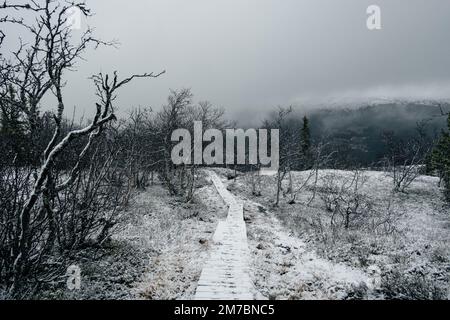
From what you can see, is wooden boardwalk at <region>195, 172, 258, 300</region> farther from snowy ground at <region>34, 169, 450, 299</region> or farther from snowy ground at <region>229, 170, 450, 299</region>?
snowy ground at <region>229, 170, 450, 299</region>

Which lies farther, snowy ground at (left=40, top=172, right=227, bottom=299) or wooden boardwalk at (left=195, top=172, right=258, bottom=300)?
snowy ground at (left=40, top=172, right=227, bottom=299)

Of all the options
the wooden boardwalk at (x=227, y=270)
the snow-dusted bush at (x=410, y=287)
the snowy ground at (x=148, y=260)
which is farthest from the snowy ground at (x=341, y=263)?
the snowy ground at (x=148, y=260)

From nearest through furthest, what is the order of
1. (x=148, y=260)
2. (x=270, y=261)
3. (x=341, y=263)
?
(x=341, y=263)
(x=148, y=260)
(x=270, y=261)

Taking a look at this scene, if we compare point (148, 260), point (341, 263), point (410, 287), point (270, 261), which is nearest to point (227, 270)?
point (270, 261)

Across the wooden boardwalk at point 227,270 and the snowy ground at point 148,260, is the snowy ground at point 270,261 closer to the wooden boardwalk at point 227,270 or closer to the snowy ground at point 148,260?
the snowy ground at point 148,260

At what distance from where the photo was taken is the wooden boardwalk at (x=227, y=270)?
8.23m

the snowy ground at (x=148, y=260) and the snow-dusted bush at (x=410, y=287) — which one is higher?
the snow-dusted bush at (x=410, y=287)

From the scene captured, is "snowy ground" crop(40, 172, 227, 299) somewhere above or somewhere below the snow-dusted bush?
below

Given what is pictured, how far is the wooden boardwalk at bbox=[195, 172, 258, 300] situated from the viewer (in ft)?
27.0

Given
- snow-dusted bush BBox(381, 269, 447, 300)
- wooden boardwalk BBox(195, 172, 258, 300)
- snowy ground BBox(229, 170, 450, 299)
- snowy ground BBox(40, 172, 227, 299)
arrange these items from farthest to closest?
snowy ground BBox(229, 170, 450, 299) → snowy ground BBox(40, 172, 227, 299) → wooden boardwalk BBox(195, 172, 258, 300) → snow-dusted bush BBox(381, 269, 447, 300)

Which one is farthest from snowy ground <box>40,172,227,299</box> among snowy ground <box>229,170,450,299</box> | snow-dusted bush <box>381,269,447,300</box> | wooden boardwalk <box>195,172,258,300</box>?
snow-dusted bush <box>381,269,447,300</box>

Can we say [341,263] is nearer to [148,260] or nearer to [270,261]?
[270,261]

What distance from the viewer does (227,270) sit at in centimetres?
987

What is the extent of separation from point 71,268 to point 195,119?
20.5 m
